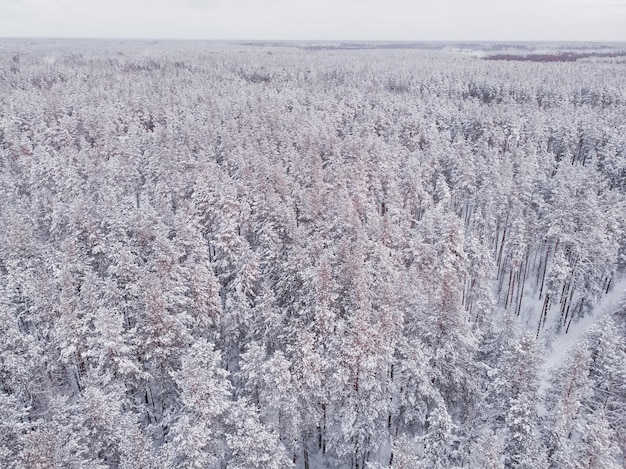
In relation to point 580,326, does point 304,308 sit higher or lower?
higher

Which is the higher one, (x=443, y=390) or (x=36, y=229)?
(x=36, y=229)

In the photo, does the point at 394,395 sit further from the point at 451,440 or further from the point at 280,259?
the point at 280,259

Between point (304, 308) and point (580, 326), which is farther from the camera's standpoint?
point (580, 326)

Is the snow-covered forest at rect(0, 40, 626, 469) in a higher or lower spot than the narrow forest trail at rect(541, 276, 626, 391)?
higher

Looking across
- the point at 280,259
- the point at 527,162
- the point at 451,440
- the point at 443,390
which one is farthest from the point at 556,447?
the point at 527,162

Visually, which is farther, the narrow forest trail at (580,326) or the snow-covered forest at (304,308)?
the narrow forest trail at (580,326)

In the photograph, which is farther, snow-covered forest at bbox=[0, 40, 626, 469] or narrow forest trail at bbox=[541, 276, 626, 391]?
narrow forest trail at bbox=[541, 276, 626, 391]

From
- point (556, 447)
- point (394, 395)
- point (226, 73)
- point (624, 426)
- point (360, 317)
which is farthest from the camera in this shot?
point (226, 73)

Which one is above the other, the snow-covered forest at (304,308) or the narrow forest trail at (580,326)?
the snow-covered forest at (304,308)
